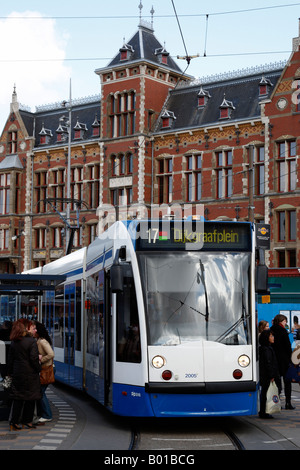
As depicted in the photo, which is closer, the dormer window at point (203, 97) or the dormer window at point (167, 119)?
the dormer window at point (203, 97)

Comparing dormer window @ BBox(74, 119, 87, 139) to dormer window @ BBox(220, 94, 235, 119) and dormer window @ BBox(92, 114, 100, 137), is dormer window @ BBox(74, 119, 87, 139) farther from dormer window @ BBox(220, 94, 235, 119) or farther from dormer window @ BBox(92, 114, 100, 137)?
dormer window @ BBox(220, 94, 235, 119)

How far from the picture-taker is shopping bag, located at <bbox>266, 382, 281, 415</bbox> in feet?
35.6

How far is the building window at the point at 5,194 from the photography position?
49031mm

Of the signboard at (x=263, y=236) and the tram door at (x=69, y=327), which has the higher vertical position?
the signboard at (x=263, y=236)

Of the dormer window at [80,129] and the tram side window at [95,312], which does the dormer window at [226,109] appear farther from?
the tram side window at [95,312]

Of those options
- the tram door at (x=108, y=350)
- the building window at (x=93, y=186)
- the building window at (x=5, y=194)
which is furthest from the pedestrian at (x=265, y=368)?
the building window at (x=5, y=194)

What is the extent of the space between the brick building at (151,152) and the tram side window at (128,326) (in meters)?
23.3

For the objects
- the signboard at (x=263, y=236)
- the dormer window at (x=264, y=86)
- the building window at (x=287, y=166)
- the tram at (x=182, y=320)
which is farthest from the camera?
the dormer window at (x=264, y=86)

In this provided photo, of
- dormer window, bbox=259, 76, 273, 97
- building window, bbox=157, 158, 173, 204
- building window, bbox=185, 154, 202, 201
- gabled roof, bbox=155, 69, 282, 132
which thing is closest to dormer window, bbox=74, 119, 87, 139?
gabled roof, bbox=155, 69, 282, 132

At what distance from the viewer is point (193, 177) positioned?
132 ft

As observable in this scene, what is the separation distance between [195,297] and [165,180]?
32.3 metres

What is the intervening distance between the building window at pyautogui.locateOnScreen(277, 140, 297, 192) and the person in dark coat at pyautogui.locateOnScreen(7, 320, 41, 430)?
89.2 ft

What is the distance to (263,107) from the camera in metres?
36.9
